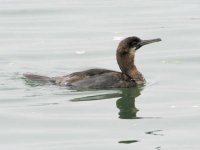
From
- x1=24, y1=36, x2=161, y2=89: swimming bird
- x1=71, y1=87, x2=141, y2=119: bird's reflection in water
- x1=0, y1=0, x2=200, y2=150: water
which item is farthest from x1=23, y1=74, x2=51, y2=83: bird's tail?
x1=71, y1=87, x2=141, y2=119: bird's reflection in water

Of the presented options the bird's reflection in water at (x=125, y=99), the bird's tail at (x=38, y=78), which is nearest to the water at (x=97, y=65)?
the bird's reflection in water at (x=125, y=99)

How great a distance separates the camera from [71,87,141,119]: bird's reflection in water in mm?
14758

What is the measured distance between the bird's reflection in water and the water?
0.02m

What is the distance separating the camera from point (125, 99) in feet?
52.3

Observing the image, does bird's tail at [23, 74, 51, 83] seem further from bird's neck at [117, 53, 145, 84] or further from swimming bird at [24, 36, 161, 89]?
bird's neck at [117, 53, 145, 84]

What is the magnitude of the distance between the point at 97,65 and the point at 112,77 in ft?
6.66

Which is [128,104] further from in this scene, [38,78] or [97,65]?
[97,65]

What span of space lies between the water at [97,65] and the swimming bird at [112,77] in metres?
0.20

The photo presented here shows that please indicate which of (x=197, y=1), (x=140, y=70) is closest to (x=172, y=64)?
(x=140, y=70)

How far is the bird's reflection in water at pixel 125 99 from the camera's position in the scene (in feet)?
48.4

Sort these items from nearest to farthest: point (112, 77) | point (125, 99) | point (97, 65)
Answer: point (125, 99)
point (112, 77)
point (97, 65)

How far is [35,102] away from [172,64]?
3793 millimetres

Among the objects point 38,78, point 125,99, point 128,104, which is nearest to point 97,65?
point 38,78

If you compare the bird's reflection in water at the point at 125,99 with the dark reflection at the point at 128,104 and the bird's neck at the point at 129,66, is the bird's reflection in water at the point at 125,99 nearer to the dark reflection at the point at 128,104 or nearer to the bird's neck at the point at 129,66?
the dark reflection at the point at 128,104
